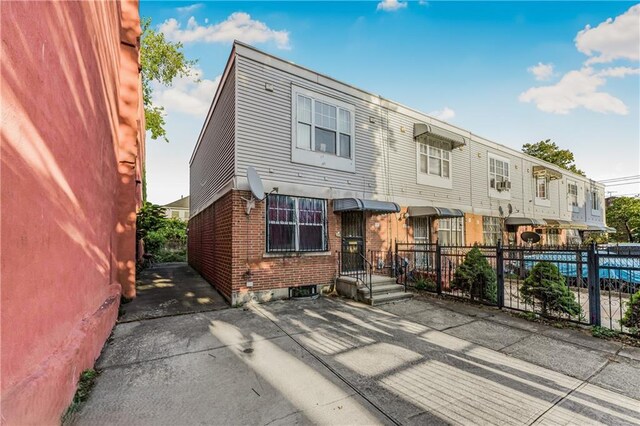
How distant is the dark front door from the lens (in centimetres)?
905

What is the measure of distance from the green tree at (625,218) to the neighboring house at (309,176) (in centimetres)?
2723

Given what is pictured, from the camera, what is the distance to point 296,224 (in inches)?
316

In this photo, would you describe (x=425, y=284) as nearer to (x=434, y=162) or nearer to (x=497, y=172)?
(x=434, y=162)

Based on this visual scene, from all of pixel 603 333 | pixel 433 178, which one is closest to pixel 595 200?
pixel 433 178

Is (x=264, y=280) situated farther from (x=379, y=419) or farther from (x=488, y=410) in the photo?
(x=488, y=410)

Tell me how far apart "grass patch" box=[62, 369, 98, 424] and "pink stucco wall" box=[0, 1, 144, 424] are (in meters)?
0.10

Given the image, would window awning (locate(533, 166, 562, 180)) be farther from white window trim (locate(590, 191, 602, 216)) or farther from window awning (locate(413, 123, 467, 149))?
white window trim (locate(590, 191, 602, 216))

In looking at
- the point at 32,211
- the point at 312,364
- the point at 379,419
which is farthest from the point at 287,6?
the point at 379,419

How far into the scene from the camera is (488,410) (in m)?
2.96

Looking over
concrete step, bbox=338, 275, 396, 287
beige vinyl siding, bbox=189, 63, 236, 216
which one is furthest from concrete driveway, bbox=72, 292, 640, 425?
beige vinyl siding, bbox=189, 63, 236, 216

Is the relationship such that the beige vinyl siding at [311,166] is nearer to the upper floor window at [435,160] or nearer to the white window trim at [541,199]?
the upper floor window at [435,160]

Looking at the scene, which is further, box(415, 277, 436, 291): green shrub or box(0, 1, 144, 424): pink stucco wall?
box(415, 277, 436, 291): green shrub

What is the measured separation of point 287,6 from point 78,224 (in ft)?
32.0

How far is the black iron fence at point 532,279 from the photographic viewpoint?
18.0ft
